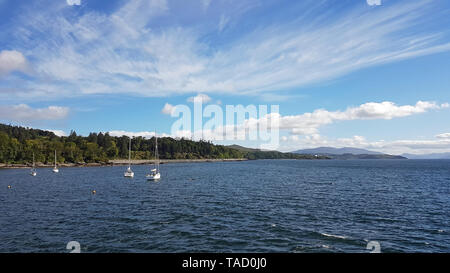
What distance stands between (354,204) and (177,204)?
30859 millimetres

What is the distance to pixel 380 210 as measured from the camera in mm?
42438

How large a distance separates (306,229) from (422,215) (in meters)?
21.6

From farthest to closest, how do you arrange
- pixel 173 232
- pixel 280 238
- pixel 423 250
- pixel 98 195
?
pixel 98 195
pixel 173 232
pixel 280 238
pixel 423 250

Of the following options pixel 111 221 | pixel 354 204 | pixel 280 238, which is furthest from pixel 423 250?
pixel 111 221
